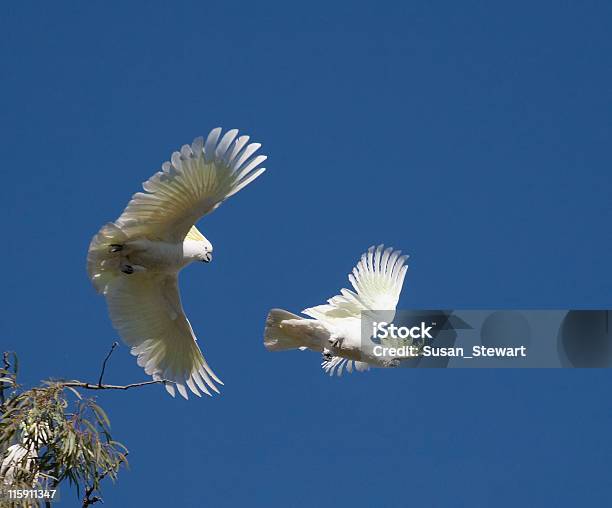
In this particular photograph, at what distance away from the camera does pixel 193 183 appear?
31.5 feet

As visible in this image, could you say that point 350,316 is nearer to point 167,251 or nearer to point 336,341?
point 336,341

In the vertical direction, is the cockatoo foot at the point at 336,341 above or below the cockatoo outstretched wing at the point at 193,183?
below

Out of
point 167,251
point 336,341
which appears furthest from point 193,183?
point 336,341

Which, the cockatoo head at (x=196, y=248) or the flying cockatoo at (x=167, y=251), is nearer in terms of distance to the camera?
the flying cockatoo at (x=167, y=251)

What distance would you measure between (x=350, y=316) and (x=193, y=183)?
1665 mm

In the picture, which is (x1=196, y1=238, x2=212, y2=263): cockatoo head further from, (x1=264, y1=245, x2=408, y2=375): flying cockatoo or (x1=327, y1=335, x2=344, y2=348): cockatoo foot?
(x1=327, y1=335, x2=344, y2=348): cockatoo foot

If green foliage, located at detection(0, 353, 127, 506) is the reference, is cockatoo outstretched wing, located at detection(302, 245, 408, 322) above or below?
above

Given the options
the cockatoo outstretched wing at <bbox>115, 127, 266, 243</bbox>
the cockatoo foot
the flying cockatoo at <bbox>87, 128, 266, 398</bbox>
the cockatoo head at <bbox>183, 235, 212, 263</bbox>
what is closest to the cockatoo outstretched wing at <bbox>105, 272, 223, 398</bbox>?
the flying cockatoo at <bbox>87, 128, 266, 398</bbox>

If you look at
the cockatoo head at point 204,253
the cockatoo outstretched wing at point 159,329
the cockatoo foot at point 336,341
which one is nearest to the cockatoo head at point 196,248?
the cockatoo head at point 204,253

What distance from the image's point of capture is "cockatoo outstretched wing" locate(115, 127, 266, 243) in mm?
9445

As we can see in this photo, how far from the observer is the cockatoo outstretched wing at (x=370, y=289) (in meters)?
10.4

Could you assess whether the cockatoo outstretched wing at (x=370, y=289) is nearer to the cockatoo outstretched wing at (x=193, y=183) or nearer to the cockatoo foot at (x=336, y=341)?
the cockatoo foot at (x=336, y=341)

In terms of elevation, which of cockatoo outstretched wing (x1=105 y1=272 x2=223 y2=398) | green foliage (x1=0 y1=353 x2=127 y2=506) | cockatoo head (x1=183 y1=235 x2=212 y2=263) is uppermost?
cockatoo head (x1=183 y1=235 x2=212 y2=263)

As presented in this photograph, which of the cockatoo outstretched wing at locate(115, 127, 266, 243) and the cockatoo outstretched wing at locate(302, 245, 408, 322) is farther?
the cockatoo outstretched wing at locate(302, 245, 408, 322)
